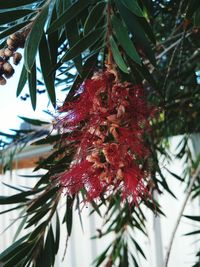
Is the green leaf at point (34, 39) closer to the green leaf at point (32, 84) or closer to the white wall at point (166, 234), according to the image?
the green leaf at point (32, 84)

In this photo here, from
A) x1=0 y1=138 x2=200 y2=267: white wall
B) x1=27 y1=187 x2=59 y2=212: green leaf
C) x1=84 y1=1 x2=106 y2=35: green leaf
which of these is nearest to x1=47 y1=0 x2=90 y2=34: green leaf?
x1=84 y1=1 x2=106 y2=35: green leaf

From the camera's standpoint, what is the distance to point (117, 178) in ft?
1.55

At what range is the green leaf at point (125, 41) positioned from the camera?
48 centimetres

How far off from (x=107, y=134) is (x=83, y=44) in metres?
0.12

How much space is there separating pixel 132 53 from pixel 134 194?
0.19 meters

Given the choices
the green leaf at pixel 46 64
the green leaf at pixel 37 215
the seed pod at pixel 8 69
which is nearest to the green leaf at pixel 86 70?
the green leaf at pixel 46 64

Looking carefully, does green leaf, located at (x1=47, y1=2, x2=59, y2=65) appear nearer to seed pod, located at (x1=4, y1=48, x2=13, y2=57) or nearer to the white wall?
seed pod, located at (x1=4, y1=48, x2=13, y2=57)

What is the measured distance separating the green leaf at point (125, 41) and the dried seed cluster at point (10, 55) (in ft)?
0.39

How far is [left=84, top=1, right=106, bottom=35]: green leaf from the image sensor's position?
514mm

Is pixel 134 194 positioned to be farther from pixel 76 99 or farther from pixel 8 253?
pixel 8 253

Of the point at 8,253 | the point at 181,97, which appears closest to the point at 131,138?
the point at 8,253

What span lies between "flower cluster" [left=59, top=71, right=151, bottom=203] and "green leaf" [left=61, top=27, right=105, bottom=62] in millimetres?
40

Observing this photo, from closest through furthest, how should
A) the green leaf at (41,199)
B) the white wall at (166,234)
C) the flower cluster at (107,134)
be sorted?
the flower cluster at (107,134) < the green leaf at (41,199) < the white wall at (166,234)

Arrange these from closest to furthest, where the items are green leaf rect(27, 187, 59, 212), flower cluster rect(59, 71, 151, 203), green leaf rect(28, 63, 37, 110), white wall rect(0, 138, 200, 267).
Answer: flower cluster rect(59, 71, 151, 203)
green leaf rect(28, 63, 37, 110)
green leaf rect(27, 187, 59, 212)
white wall rect(0, 138, 200, 267)
